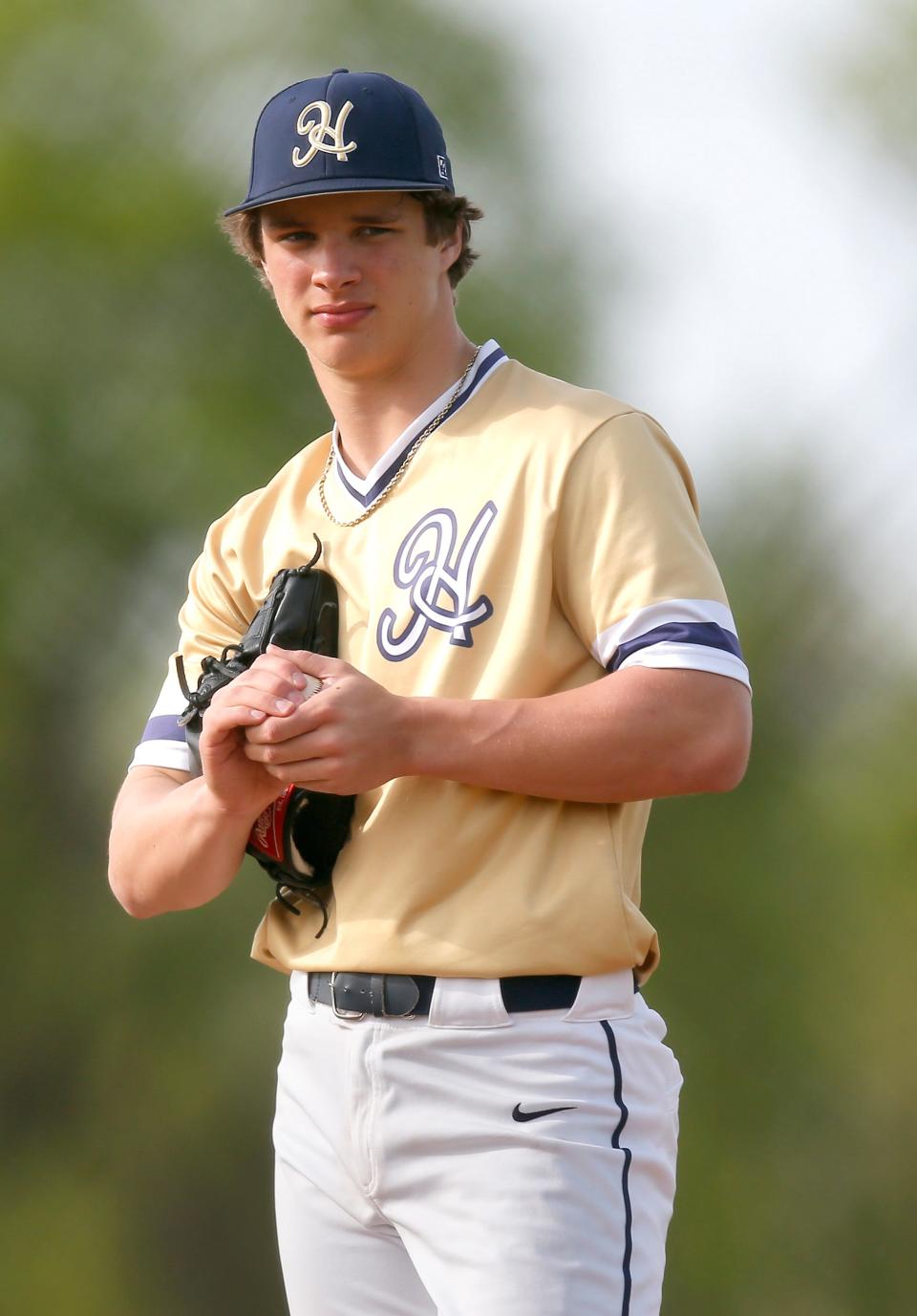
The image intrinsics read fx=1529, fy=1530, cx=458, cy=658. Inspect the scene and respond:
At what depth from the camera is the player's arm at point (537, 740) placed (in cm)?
→ 127

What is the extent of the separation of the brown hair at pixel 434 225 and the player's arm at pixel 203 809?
50 centimetres

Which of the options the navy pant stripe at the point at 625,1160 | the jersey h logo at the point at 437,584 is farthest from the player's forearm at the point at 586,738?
the navy pant stripe at the point at 625,1160

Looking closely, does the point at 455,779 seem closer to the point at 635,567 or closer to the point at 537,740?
the point at 537,740

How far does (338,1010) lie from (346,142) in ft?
2.63

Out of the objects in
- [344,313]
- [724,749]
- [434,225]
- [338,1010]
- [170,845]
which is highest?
[434,225]

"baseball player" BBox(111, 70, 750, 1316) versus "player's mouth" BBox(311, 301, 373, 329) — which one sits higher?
"player's mouth" BBox(311, 301, 373, 329)

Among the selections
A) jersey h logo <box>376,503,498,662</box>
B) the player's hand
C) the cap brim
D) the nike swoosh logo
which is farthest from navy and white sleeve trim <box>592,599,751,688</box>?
the cap brim

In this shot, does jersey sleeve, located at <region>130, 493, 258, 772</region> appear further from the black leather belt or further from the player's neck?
the black leather belt

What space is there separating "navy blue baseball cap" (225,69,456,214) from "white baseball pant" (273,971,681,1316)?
749 mm

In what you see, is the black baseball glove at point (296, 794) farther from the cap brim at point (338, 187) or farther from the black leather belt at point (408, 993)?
the cap brim at point (338, 187)

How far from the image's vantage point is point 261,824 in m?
1.43

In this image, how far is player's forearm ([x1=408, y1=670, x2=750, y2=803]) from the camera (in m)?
1.28

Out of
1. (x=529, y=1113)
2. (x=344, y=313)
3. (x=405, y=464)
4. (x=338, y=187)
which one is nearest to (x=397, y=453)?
(x=405, y=464)

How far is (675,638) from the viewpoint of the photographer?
51.1 inches
